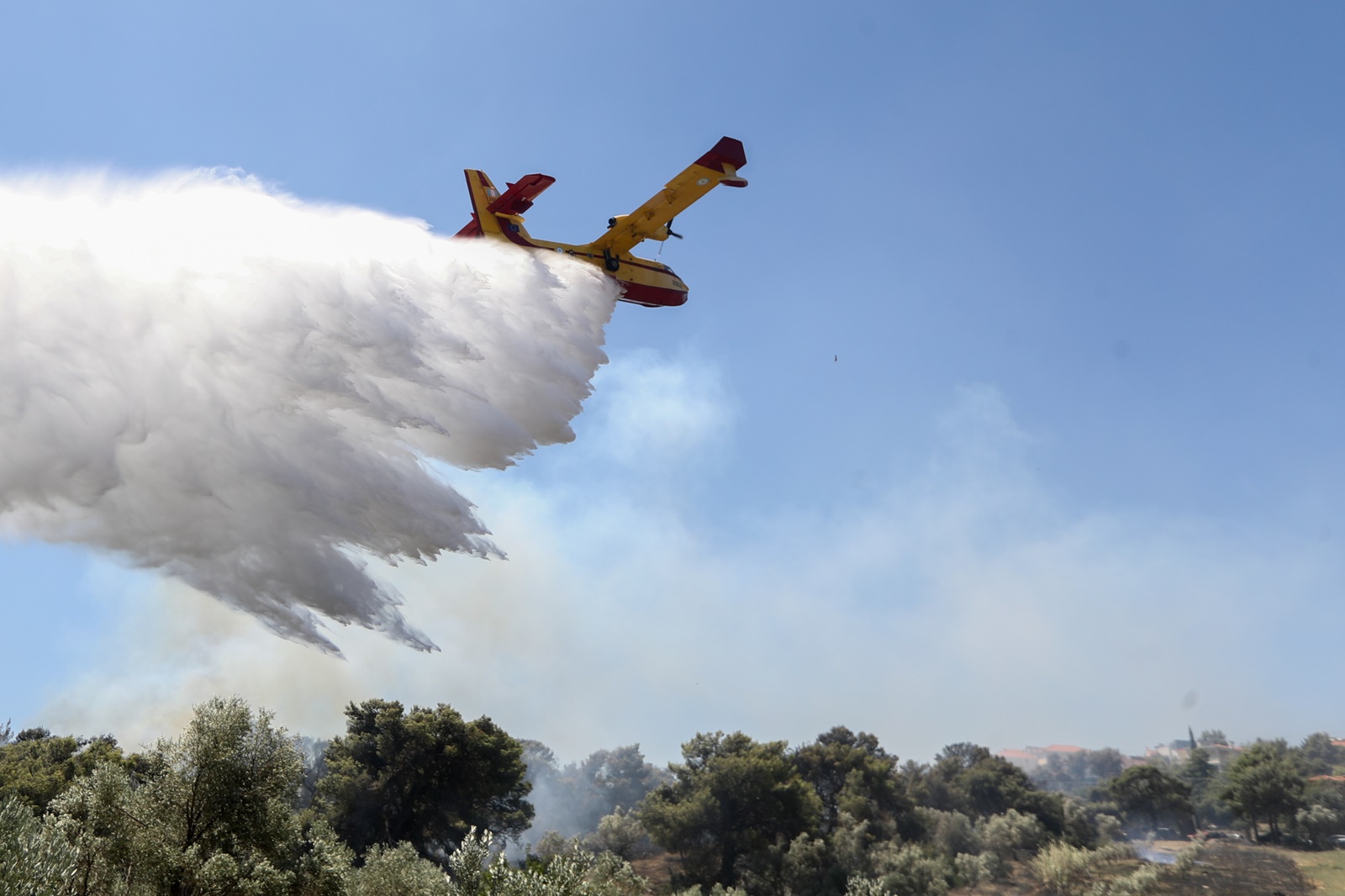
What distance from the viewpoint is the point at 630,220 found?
2838 centimetres

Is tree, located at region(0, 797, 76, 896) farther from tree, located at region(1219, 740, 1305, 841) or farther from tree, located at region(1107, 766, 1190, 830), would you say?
tree, located at region(1107, 766, 1190, 830)

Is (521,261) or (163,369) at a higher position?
(521,261)

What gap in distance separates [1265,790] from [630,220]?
61.1 m

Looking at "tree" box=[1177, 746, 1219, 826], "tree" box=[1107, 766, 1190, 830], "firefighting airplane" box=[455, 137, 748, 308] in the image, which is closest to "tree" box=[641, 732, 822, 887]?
"firefighting airplane" box=[455, 137, 748, 308]

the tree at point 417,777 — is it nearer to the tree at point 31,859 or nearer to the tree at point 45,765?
the tree at point 45,765

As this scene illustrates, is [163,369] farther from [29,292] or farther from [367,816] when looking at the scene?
[367,816]

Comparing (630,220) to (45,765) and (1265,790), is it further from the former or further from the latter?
(1265,790)

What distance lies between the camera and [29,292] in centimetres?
1576

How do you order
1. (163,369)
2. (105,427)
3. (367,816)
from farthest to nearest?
(367,816), (163,369), (105,427)

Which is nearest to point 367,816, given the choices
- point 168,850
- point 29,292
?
point 168,850

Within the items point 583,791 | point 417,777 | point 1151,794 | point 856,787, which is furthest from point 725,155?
point 583,791

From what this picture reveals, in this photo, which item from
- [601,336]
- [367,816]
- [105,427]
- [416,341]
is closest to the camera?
[105,427]

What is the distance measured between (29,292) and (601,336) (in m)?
13.5

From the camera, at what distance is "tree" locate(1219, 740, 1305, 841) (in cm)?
5878
